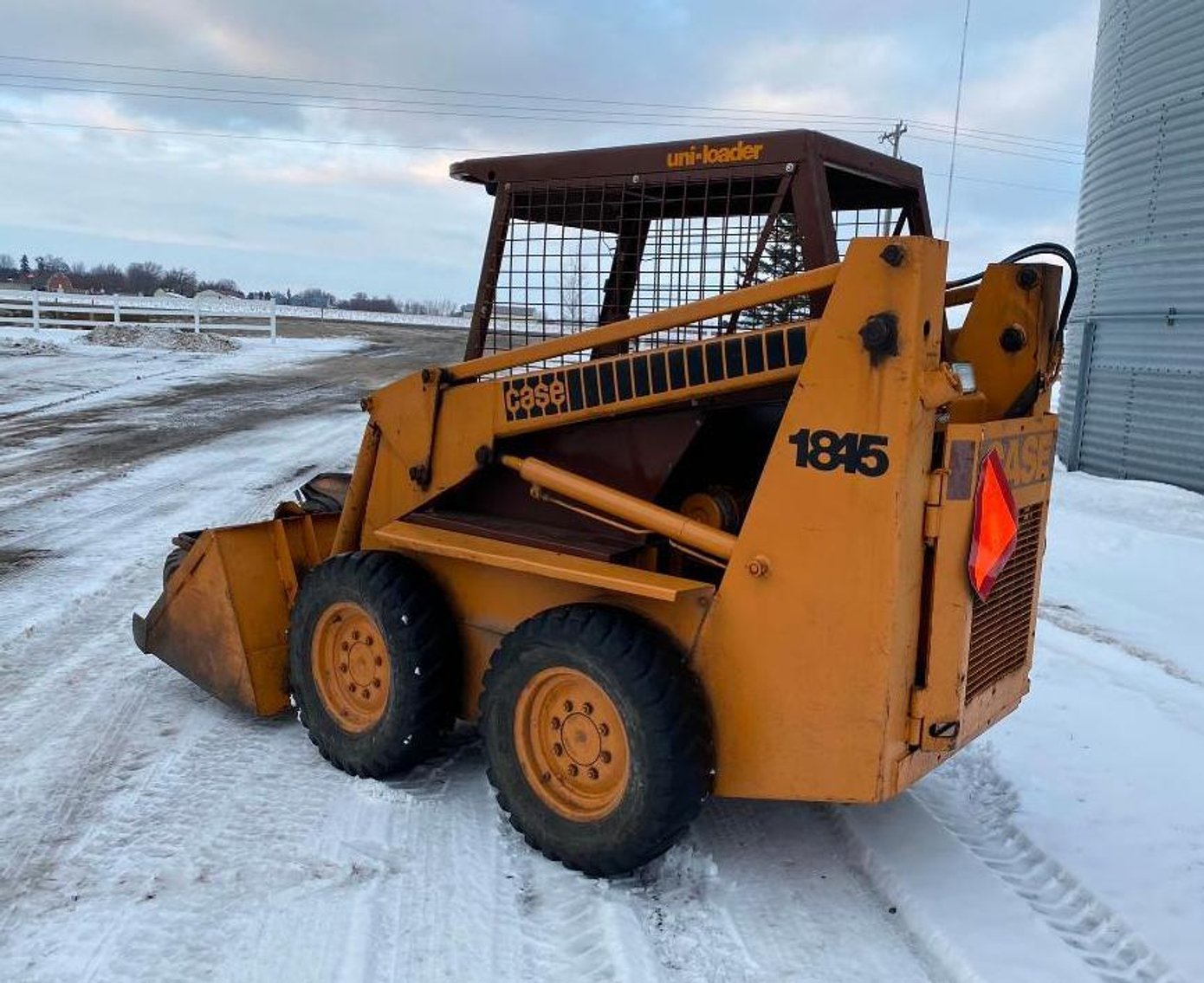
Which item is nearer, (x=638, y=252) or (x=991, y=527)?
(x=991, y=527)

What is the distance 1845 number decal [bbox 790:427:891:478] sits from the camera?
274cm

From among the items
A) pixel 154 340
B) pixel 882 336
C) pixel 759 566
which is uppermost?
pixel 882 336

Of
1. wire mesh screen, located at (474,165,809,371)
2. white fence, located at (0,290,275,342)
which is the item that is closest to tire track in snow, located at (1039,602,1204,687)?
wire mesh screen, located at (474,165,809,371)

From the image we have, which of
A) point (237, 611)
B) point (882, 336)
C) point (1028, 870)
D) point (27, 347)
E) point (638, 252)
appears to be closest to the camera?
point (882, 336)

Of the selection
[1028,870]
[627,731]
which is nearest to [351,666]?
[627,731]

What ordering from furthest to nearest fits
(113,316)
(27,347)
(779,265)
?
(113,316) → (27,347) → (779,265)

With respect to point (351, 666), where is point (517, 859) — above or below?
below

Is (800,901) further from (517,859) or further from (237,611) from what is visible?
(237,611)

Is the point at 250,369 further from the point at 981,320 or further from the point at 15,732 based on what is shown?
the point at 981,320

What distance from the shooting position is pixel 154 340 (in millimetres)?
25906

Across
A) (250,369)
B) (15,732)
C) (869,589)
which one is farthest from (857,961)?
(250,369)

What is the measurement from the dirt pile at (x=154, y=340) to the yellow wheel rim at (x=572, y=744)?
24.5 metres

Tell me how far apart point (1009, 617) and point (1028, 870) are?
823 millimetres

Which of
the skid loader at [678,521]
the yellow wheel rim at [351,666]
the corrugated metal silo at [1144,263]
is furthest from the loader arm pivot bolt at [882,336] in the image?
the corrugated metal silo at [1144,263]
